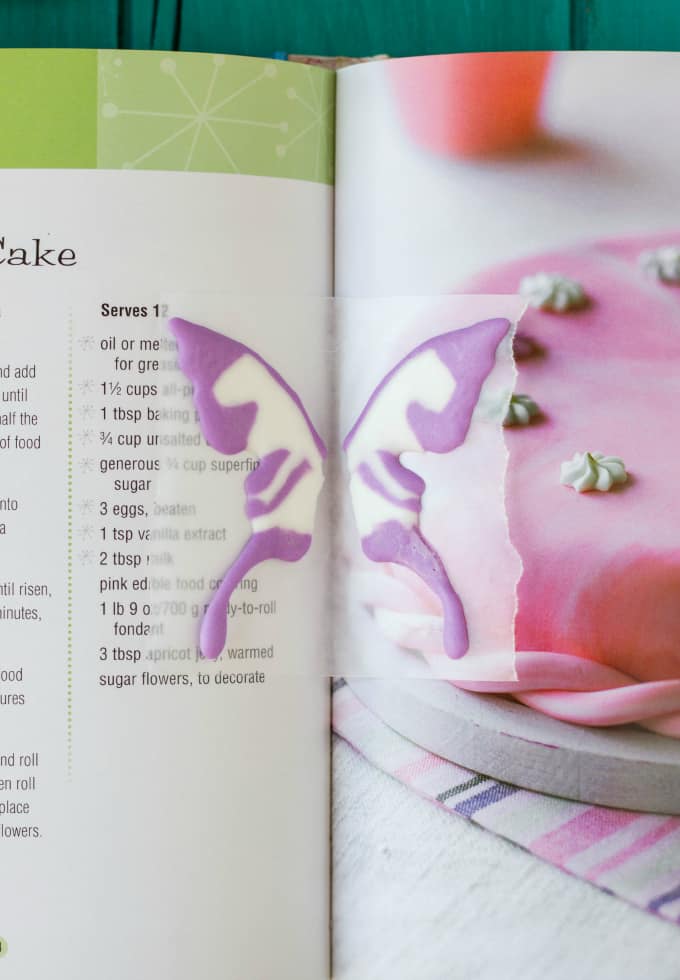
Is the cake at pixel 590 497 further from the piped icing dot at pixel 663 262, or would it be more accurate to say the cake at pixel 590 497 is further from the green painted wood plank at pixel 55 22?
the green painted wood plank at pixel 55 22

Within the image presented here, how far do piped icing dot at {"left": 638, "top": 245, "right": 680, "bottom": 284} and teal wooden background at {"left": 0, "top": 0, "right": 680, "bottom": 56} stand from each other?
145mm

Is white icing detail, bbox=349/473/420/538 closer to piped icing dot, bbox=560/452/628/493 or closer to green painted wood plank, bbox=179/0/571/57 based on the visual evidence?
piped icing dot, bbox=560/452/628/493

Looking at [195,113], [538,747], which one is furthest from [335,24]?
[538,747]

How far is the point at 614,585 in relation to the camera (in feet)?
1.67

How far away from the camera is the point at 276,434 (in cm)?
52

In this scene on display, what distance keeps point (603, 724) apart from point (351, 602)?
138 mm

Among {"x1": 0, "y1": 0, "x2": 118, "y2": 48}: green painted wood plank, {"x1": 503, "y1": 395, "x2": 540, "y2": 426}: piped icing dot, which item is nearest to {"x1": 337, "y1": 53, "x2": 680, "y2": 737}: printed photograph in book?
{"x1": 503, "y1": 395, "x2": 540, "y2": 426}: piped icing dot

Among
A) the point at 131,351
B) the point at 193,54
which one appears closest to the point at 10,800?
the point at 131,351

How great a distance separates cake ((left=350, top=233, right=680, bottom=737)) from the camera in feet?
1.67

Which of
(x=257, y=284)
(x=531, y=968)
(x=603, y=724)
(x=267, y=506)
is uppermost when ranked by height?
(x=257, y=284)

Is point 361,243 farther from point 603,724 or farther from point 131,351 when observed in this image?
point 603,724

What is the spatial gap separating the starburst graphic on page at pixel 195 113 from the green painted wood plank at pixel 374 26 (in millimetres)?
91

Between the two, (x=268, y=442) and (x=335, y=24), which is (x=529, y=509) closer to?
(x=268, y=442)

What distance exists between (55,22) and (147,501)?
290 mm
